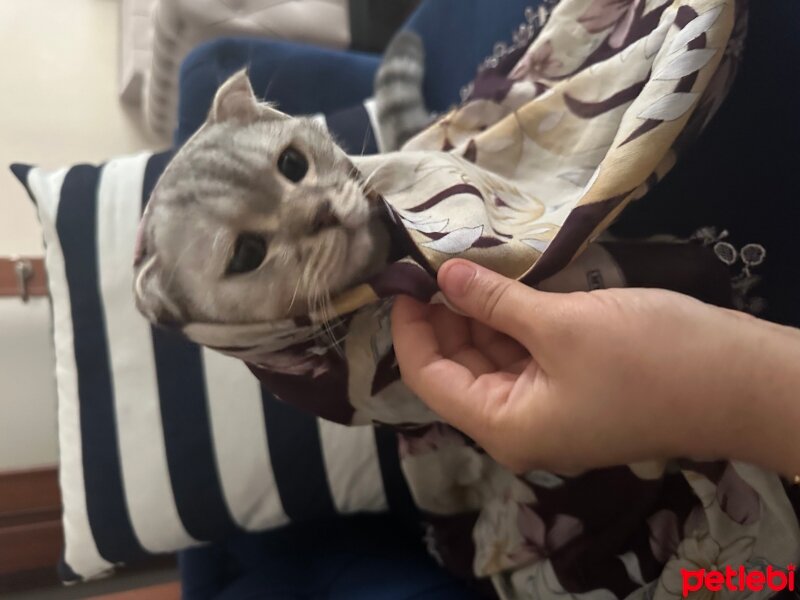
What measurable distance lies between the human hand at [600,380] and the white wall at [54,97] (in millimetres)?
1741

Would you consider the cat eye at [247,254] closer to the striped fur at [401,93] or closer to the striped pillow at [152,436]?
the striped pillow at [152,436]

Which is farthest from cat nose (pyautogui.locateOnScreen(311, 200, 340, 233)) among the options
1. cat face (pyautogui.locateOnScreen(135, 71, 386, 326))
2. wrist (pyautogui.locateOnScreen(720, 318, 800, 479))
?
wrist (pyautogui.locateOnScreen(720, 318, 800, 479))

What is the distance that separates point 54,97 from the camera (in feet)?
6.77

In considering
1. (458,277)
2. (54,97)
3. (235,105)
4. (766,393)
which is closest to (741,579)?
(766,393)

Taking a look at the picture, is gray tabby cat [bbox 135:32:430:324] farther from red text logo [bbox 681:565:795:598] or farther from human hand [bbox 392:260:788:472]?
red text logo [bbox 681:565:795:598]

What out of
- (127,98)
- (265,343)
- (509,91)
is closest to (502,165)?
(509,91)

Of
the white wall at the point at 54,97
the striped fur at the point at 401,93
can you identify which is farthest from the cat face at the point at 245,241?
the white wall at the point at 54,97

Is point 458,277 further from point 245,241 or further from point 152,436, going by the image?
point 152,436

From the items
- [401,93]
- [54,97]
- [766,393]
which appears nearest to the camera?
[766,393]

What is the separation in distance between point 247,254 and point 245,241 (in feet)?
0.04

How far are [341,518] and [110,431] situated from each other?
0.33m

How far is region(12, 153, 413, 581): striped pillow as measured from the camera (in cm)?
77

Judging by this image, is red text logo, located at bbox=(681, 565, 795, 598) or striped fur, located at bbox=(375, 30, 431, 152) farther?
striped fur, located at bbox=(375, 30, 431, 152)

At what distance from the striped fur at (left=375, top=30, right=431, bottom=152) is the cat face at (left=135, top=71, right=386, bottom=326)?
42 centimetres
